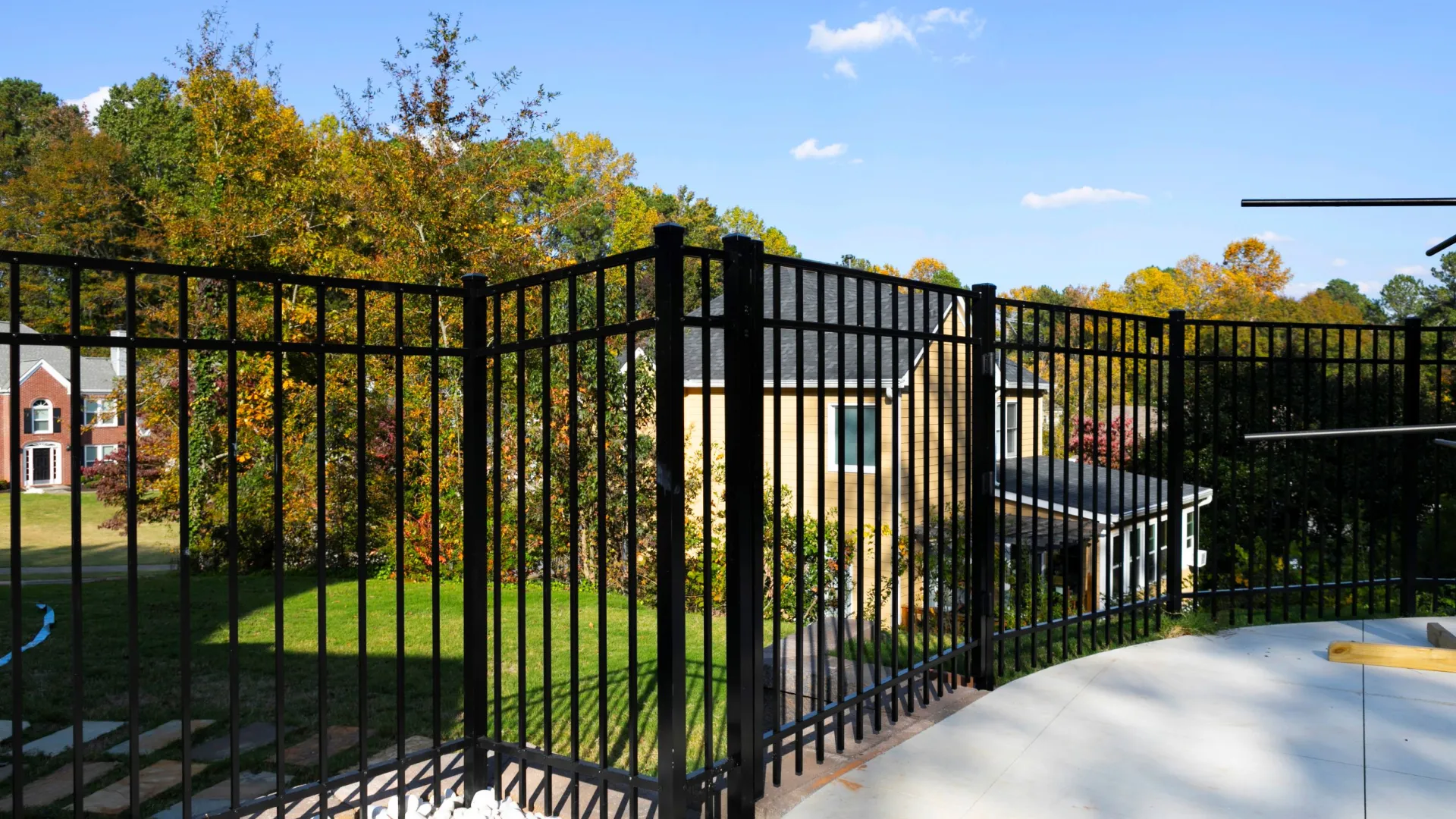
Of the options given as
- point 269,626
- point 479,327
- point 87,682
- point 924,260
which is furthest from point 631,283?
point 924,260

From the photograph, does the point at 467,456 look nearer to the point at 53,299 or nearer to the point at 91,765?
the point at 91,765

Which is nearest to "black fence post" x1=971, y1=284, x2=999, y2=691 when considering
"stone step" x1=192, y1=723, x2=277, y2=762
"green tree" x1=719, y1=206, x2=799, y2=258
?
"stone step" x1=192, y1=723, x2=277, y2=762

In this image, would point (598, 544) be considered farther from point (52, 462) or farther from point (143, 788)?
point (52, 462)

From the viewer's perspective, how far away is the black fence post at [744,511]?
3055mm

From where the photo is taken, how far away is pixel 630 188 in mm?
37938

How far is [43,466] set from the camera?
32.7 meters

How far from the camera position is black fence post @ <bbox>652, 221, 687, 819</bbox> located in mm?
2756

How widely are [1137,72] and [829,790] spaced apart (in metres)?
24.0

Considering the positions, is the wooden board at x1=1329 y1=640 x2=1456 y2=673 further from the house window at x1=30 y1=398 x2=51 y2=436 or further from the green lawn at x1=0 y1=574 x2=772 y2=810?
the house window at x1=30 y1=398 x2=51 y2=436

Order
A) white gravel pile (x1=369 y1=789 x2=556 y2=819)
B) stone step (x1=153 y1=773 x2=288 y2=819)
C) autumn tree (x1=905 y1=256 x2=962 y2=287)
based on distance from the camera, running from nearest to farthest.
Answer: white gravel pile (x1=369 y1=789 x2=556 y2=819) < stone step (x1=153 y1=773 x2=288 y2=819) < autumn tree (x1=905 y1=256 x2=962 y2=287)

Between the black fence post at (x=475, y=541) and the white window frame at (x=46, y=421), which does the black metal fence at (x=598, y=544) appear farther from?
the white window frame at (x=46, y=421)

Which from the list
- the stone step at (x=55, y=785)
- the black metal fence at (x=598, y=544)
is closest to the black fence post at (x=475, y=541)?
the black metal fence at (x=598, y=544)

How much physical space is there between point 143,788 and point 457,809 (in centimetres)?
156

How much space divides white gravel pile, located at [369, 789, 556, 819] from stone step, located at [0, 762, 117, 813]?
55.8 inches
